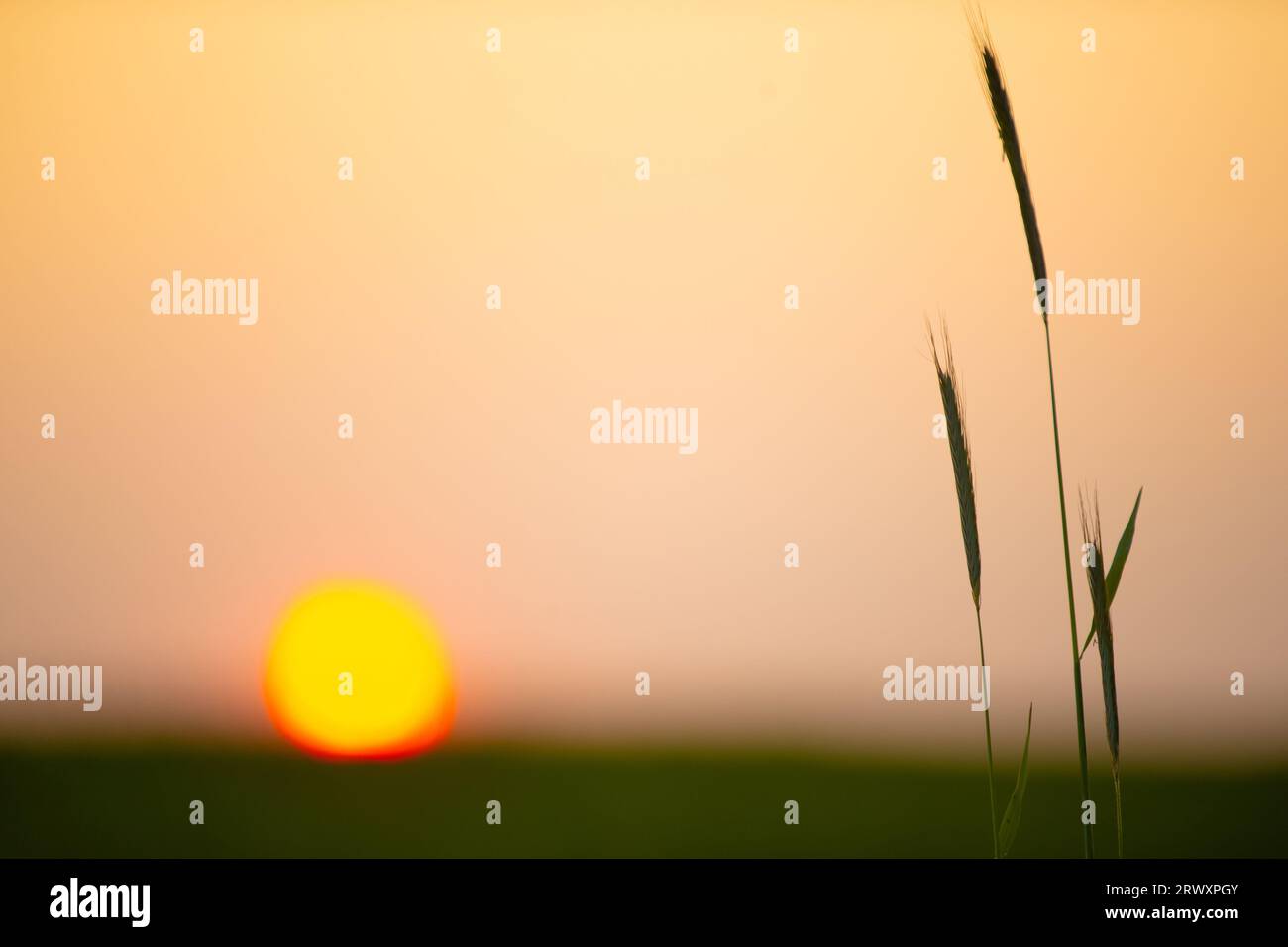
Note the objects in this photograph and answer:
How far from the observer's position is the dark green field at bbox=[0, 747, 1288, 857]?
301 centimetres

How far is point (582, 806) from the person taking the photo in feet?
10.8

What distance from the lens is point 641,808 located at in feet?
10.9

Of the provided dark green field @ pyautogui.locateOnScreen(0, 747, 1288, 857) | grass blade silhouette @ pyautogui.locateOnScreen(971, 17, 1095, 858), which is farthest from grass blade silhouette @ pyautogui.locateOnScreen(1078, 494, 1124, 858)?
dark green field @ pyautogui.locateOnScreen(0, 747, 1288, 857)

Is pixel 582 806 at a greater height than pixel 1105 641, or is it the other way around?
pixel 1105 641

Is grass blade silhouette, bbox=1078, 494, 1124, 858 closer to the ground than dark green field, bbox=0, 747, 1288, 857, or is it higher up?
higher up

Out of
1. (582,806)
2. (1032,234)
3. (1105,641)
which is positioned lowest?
(582,806)

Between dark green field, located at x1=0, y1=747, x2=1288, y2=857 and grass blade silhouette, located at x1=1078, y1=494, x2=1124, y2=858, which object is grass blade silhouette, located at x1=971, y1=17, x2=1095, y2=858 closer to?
grass blade silhouette, located at x1=1078, y1=494, x2=1124, y2=858

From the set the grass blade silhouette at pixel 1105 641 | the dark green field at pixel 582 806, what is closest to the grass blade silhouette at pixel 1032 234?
the grass blade silhouette at pixel 1105 641

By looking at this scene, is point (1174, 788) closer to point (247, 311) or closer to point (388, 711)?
point (388, 711)

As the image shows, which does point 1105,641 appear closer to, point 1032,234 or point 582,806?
point 1032,234

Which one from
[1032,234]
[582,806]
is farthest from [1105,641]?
[582,806]

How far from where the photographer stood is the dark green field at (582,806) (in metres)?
3.01

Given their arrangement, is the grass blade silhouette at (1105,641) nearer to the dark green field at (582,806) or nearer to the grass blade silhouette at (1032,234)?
the grass blade silhouette at (1032,234)
